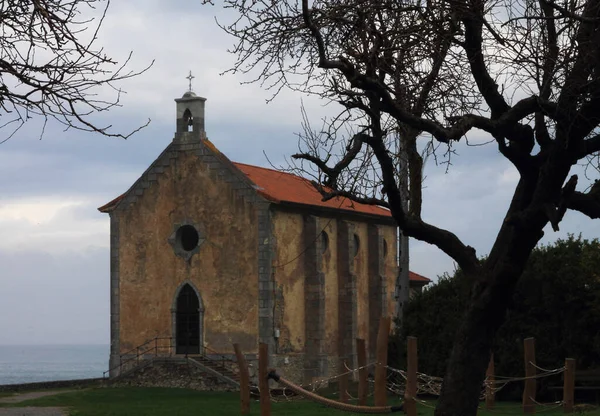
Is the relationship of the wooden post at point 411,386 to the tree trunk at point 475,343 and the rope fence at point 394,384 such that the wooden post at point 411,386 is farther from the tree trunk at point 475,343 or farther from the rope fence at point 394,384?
the tree trunk at point 475,343

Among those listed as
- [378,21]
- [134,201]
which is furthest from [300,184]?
[378,21]

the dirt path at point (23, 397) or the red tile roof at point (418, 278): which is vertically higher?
the red tile roof at point (418, 278)

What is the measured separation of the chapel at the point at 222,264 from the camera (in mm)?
41188

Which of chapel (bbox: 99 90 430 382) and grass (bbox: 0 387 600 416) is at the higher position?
chapel (bbox: 99 90 430 382)

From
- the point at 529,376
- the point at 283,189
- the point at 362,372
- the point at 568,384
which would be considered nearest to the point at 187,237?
the point at 283,189

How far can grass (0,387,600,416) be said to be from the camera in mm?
28034

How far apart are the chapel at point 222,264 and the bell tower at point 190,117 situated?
4cm

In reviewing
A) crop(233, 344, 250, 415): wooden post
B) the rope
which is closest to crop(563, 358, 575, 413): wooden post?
the rope

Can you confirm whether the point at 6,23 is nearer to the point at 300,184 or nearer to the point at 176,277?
the point at 176,277

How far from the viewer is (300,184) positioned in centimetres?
4744

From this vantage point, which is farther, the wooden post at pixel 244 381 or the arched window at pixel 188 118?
the arched window at pixel 188 118

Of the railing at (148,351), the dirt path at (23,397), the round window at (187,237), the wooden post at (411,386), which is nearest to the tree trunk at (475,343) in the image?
the wooden post at (411,386)

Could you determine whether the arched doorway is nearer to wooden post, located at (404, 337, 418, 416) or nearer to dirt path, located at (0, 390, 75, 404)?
dirt path, located at (0, 390, 75, 404)

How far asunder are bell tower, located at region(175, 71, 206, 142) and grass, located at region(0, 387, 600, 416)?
944cm
